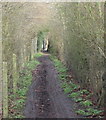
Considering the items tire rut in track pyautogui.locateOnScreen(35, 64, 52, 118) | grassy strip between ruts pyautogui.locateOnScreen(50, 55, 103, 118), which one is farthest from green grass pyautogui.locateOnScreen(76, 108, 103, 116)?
tire rut in track pyautogui.locateOnScreen(35, 64, 52, 118)

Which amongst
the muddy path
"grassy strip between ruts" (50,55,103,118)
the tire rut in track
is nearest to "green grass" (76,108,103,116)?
"grassy strip between ruts" (50,55,103,118)

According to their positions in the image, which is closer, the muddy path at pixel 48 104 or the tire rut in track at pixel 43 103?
the muddy path at pixel 48 104

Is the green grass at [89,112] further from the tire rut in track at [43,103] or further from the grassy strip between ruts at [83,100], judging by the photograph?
the tire rut in track at [43,103]

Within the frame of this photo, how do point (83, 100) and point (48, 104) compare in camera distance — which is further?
point (83, 100)

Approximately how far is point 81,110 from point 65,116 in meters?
0.56

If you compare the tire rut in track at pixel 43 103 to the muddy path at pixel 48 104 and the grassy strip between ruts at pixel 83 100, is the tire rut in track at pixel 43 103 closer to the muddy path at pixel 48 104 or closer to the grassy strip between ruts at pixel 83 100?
the muddy path at pixel 48 104

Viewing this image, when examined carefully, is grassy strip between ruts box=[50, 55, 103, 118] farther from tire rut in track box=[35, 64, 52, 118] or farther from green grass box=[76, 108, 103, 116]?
tire rut in track box=[35, 64, 52, 118]

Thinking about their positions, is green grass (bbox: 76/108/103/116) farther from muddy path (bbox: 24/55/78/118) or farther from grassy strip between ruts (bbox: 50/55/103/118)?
muddy path (bbox: 24/55/78/118)

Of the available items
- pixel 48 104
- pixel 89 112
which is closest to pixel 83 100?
pixel 48 104

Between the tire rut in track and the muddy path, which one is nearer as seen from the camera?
the muddy path

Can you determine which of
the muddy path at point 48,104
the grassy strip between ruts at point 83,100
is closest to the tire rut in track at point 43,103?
the muddy path at point 48,104

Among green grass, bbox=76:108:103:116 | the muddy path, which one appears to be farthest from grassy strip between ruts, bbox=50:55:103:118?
the muddy path

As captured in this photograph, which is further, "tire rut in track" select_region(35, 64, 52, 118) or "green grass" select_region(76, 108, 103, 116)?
"tire rut in track" select_region(35, 64, 52, 118)

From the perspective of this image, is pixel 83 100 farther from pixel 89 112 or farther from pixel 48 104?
pixel 89 112
